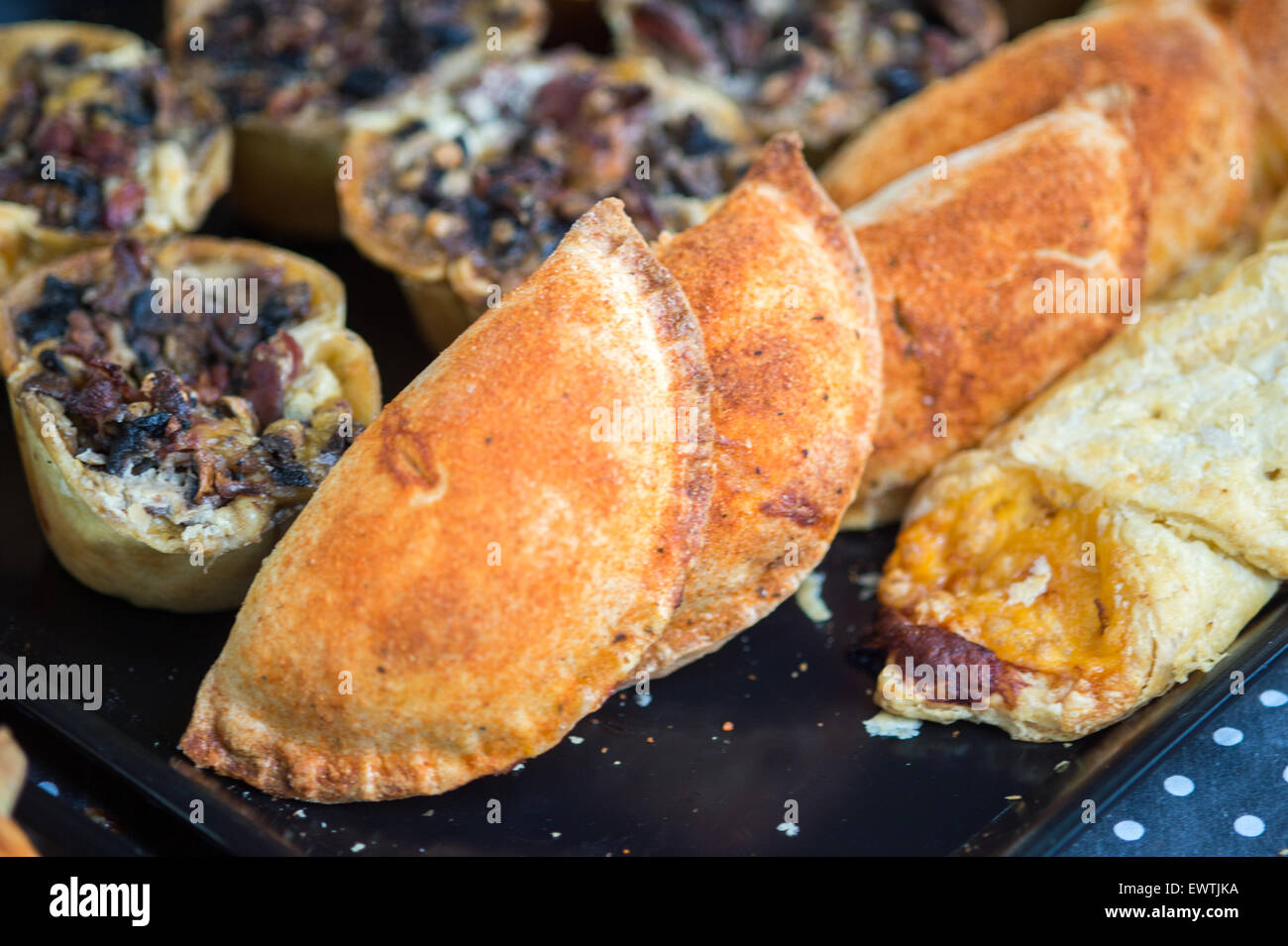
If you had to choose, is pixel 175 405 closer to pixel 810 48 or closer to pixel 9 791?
pixel 9 791

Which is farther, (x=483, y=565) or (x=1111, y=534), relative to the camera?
(x=1111, y=534)

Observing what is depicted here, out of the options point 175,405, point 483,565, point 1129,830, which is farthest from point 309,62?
point 1129,830

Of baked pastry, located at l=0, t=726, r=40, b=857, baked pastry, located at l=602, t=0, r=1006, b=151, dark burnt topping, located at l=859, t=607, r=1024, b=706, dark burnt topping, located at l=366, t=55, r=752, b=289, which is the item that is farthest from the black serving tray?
baked pastry, located at l=602, t=0, r=1006, b=151

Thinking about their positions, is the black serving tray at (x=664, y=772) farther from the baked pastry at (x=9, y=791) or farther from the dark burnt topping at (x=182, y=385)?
the dark burnt topping at (x=182, y=385)

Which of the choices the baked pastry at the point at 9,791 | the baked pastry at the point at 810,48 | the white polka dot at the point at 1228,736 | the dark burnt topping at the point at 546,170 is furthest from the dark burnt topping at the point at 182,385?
the white polka dot at the point at 1228,736

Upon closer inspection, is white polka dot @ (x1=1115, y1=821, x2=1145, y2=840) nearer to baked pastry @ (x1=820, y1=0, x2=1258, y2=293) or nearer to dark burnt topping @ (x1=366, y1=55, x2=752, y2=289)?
baked pastry @ (x1=820, y1=0, x2=1258, y2=293)

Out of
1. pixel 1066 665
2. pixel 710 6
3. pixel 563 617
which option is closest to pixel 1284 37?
pixel 710 6

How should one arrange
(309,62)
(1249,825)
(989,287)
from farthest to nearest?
(309,62), (989,287), (1249,825)
